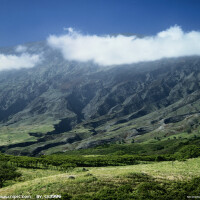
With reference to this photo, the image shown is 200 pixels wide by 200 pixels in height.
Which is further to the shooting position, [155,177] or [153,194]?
[155,177]

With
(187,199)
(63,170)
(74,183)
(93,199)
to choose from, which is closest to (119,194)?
(93,199)

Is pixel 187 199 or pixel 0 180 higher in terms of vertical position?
pixel 0 180

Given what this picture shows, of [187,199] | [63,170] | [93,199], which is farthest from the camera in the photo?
[63,170]

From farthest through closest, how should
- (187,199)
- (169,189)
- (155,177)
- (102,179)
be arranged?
(155,177)
(102,179)
(169,189)
(187,199)

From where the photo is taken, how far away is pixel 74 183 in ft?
123

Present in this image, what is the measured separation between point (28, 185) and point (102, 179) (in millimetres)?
12867

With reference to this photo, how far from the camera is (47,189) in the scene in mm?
35469

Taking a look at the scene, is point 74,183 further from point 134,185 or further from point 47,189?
point 134,185

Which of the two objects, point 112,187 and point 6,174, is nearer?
point 112,187

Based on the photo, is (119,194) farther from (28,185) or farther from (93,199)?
(28,185)

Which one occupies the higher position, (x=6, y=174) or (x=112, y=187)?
(x=6, y=174)

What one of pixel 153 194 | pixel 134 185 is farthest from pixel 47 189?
pixel 153 194

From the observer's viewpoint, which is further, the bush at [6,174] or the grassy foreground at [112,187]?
the bush at [6,174]

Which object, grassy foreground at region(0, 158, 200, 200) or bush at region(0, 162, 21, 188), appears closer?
grassy foreground at region(0, 158, 200, 200)
